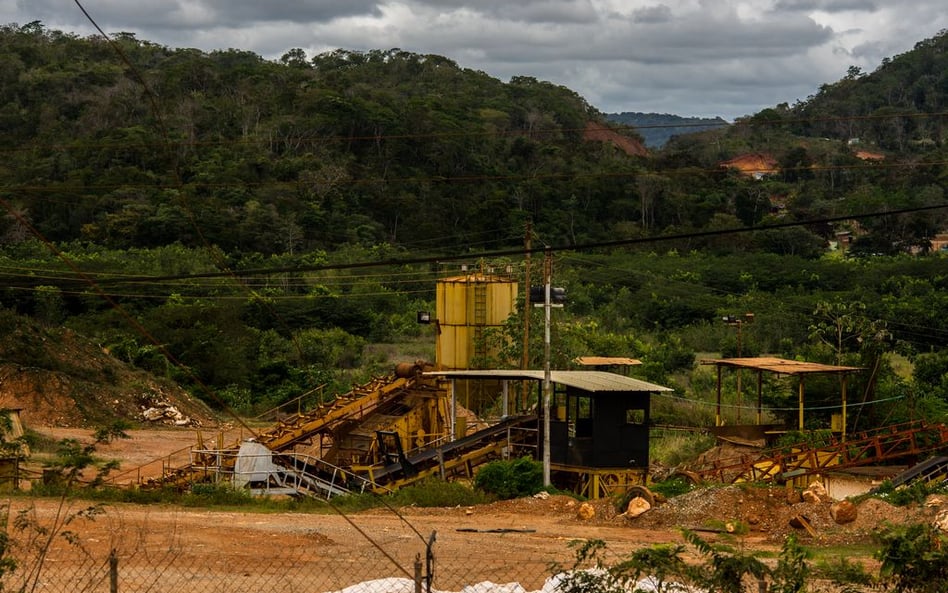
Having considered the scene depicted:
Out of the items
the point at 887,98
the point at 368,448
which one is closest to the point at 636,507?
the point at 368,448

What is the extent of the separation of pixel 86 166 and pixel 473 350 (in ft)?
166

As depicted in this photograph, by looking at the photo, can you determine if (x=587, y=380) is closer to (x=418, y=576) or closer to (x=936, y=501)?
(x=936, y=501)

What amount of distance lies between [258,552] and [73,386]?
25.5m

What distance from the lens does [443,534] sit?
70.7 ft

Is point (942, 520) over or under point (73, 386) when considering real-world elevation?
over

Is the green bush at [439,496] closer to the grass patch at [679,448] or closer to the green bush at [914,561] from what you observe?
the grass patch at [679,448]

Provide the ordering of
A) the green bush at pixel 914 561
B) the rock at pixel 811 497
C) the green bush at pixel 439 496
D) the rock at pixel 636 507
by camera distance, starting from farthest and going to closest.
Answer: the green bush at pixel 439 496, the rock at pixel 811 497, the rock at pixel 636 507, the green bush at pixel 914 561

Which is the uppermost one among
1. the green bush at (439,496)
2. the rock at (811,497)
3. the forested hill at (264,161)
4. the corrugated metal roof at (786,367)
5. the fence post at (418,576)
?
the forested hill at (264,161)

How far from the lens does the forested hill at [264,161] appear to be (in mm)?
78812

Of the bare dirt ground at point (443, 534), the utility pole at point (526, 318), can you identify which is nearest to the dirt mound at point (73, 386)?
the utility pole at point (526, 318)

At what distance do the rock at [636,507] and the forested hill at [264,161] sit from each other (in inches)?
2013

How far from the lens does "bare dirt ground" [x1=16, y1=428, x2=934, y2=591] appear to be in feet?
58.4

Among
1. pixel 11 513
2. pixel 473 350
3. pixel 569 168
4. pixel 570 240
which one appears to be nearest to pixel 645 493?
pixel 11 513

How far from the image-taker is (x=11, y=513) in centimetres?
2294
